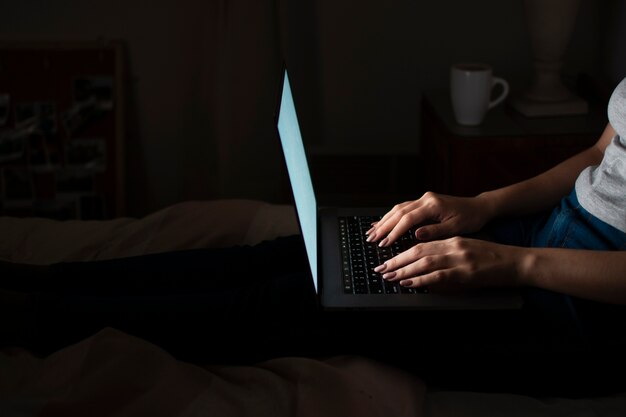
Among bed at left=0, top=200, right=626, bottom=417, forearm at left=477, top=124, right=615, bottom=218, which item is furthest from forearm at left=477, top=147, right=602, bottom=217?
bed at left=0, top=200, right=626, bottom=417

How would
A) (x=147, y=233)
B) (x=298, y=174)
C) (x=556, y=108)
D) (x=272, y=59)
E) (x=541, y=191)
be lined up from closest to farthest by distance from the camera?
1. (x=298, y=174)
2. (x=541, y=191)
3. (x=147, y=233)
4. (x=556, y=108)
5. (x=272, y=59)

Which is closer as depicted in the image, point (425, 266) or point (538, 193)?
point (425, 266)

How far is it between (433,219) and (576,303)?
11.7 inches

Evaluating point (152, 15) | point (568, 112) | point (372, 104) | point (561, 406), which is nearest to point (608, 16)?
point (568, 112)

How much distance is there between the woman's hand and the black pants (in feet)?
0.16

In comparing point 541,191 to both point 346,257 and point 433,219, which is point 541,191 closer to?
point 433,219

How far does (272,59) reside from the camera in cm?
229

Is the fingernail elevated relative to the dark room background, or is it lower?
lower

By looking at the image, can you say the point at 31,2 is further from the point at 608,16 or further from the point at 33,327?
the point at 608,16

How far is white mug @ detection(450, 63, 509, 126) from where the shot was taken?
196cm

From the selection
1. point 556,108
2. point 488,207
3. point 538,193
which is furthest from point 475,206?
point 556,108

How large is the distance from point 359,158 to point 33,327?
4.85ft

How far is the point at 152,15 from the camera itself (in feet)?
7.89

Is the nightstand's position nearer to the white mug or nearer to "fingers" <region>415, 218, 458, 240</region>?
the white mug
